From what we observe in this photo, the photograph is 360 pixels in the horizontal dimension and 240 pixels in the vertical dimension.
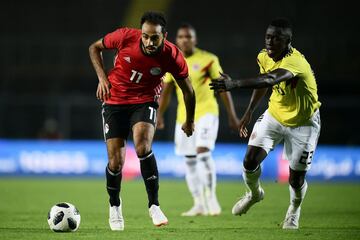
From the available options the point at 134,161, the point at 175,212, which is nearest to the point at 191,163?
the point at 175,212

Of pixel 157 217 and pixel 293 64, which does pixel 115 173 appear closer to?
pixel 157 217

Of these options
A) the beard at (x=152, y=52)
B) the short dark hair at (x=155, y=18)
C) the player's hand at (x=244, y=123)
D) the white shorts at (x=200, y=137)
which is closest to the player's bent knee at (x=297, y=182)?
the player's hand at (x=244, y=123)

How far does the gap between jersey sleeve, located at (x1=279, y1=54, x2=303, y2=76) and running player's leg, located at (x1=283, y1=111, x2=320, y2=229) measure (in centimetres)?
86

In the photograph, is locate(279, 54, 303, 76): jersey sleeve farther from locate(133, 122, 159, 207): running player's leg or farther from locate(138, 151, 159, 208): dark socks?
locate(138, 151, 159, 208): dark socks

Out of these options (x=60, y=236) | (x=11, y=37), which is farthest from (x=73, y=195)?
(x=11, y=37)

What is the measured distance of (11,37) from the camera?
2675cm

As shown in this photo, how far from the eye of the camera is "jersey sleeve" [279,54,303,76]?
7.69m

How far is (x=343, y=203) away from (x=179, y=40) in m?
4.15

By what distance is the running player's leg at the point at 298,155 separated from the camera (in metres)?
8.41

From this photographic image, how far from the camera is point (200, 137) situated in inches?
→ 433

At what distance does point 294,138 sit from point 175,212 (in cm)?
314

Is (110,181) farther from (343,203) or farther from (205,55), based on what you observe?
(343,203)

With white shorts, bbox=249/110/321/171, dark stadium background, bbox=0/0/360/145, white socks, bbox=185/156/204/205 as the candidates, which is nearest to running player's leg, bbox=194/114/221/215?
white socks, bbox=185/156/204/205

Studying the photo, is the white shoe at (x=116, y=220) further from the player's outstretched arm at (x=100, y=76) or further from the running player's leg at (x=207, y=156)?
the running player's leg at (x=207, y=156)
